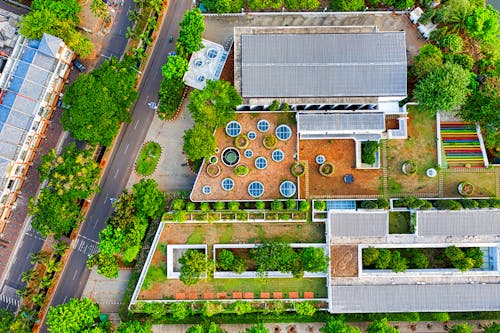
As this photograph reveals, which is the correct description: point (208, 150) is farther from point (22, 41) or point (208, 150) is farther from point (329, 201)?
point (22, 41)

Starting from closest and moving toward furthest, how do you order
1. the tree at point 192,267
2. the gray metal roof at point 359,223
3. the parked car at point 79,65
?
the tree at point 192,267 < the gray metal roof at point 359,223 < the parked car at point 79,65

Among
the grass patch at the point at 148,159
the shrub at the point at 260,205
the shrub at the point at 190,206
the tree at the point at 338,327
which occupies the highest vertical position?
the grass patch at the point at 148,159

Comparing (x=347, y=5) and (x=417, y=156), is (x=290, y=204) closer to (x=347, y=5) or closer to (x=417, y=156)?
(x=417, y=156)

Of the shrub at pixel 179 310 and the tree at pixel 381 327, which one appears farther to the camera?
the shrub at pixel 179 310

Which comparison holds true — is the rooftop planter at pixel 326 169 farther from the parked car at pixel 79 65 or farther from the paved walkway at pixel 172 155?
the parked car at pixel 79 65

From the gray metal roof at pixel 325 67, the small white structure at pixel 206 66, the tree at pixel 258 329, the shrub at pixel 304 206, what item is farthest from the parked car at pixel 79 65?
the tree at pixel 258 329

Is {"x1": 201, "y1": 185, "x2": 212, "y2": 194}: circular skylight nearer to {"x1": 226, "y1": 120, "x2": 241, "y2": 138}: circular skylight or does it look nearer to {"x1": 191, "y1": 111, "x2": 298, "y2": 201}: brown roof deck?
{"x1": 191, "y1": 111, "x2": 298, "y2": 201}: brown roof deck
